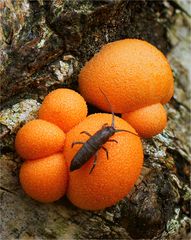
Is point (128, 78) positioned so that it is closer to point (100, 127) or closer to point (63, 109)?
point (100, 127)

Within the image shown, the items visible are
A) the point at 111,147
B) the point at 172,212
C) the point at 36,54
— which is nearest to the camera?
the point at 111,147

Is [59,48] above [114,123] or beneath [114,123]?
above

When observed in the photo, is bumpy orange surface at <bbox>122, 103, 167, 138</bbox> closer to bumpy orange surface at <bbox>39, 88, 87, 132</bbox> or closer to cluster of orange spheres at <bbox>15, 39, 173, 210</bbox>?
cluster of orange spheres at <bbox>15, 39, 173, 210</bbox>

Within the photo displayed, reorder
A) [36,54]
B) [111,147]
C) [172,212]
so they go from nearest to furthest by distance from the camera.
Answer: [111,147]
[36,54]
[172,212]

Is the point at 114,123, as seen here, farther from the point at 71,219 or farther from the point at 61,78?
the point at 71,219

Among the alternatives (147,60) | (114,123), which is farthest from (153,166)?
(147,60)

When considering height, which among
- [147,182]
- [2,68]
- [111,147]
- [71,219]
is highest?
[2,68]

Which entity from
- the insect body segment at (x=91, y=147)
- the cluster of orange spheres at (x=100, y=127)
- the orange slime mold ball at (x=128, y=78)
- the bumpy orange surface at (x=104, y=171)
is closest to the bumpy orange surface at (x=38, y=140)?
the cluster of orange spheres at (x=100, y=127)

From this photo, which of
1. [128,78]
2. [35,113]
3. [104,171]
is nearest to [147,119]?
[128,78]
